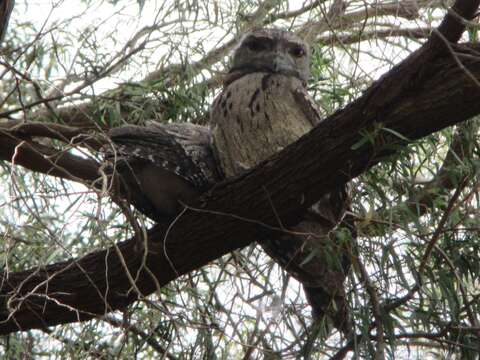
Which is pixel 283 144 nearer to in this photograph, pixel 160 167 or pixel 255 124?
pixel 255 124

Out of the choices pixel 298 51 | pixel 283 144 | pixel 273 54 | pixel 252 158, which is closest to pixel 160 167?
pixel 252 158

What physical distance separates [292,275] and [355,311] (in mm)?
379

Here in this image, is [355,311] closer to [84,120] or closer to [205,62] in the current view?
[205,62]

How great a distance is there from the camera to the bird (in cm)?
294

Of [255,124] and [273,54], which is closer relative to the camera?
[255,124]

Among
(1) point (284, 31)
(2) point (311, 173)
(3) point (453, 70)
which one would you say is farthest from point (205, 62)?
(3) point (453, 70)

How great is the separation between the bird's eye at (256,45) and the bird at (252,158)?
4.0 inches

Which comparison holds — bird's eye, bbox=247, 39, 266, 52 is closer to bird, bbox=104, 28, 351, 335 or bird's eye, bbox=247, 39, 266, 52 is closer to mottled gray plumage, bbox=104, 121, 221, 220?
bird, bbox=104, 28, 351, 335

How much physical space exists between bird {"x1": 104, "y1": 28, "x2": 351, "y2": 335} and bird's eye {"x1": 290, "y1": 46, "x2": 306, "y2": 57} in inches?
2.4

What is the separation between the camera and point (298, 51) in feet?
11.6

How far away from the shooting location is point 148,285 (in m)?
2.90

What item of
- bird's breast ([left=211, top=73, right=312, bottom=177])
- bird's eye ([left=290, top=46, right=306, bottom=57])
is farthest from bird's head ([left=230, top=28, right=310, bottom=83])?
bird's breast ([left=211, top=73, right=312, bottom=177])

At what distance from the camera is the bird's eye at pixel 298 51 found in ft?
11.5

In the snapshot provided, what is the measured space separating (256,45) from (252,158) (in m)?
0.65
